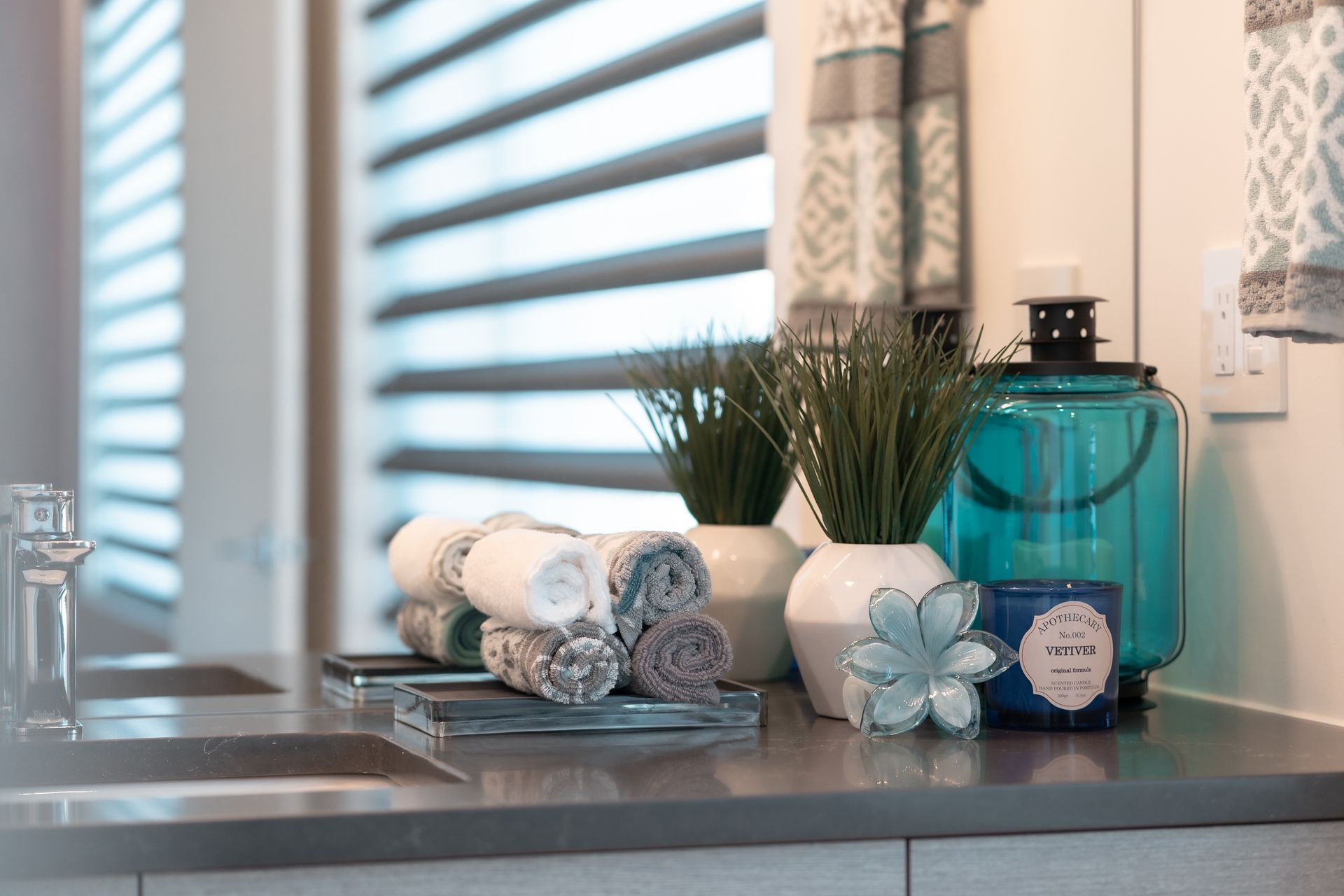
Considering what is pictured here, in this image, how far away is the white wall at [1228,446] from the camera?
3.54ft

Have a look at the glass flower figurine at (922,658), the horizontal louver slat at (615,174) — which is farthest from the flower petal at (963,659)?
the horizontal louver slat at (615,174)

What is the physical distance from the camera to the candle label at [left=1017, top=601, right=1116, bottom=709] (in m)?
1.00

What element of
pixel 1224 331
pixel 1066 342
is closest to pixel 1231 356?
pixel 1224 331

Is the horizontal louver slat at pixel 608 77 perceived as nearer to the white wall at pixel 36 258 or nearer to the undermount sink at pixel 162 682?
Answer: the white wall at pixel 36 258

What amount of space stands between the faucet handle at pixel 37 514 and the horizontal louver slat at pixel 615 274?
1000 mm

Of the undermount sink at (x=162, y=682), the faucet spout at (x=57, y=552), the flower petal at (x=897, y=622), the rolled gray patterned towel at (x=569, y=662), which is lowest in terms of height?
the undermount sink at (x=162, y=682)

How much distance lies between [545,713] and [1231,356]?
24.8 inches

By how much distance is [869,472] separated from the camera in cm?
106

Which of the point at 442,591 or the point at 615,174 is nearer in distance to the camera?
the point at 442,591

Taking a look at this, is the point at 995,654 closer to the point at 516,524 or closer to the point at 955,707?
the point at 955,707

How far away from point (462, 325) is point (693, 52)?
1.91ft

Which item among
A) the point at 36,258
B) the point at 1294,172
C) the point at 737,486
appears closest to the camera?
the point at 1294,172

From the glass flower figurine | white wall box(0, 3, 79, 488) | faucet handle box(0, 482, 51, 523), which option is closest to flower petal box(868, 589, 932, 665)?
the glass flower figurine

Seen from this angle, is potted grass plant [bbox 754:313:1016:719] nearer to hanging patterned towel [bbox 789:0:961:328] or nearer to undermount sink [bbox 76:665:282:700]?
hanging patterned towel [bbox 789:0:961:328]
